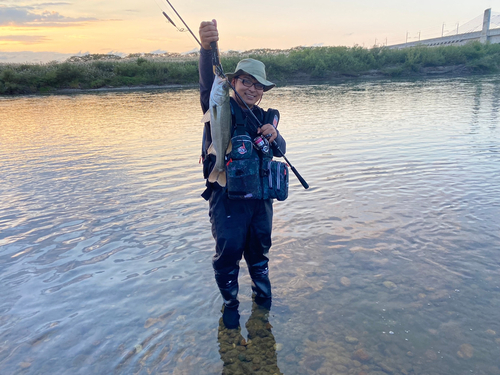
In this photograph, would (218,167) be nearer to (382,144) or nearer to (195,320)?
(195,320)

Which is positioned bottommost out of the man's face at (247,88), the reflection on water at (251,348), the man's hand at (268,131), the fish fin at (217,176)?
the reflection on water at (251,348)

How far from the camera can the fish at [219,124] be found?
3441 millimetres

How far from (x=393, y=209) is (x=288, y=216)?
191 centimetres

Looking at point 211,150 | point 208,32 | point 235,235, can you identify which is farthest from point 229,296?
point 208,32

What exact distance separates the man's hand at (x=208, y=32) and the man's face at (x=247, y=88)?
46cm

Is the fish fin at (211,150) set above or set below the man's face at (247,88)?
below

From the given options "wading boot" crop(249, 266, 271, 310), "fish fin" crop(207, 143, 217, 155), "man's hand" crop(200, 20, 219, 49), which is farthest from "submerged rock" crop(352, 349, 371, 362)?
"man's hand" crop(200, 20, 219, 49)

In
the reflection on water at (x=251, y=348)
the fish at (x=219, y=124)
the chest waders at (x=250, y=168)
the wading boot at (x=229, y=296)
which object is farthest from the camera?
the wading boot at (x=229, y=296)

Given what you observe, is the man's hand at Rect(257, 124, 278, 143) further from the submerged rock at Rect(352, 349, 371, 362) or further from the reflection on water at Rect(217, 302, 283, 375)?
the submerged rock at Rect(352, 349, 371, 362)

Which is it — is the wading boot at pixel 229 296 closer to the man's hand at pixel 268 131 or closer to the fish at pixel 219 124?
the fish at pixel 219 124

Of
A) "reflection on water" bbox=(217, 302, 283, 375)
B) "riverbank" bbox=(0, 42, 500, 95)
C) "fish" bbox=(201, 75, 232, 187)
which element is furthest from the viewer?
"riverbank" bbox=(0, 42, 500, 95)

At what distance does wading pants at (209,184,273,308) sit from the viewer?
376 centimetres

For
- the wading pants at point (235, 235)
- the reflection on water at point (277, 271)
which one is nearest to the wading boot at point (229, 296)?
the wading pants at point (235, 235)

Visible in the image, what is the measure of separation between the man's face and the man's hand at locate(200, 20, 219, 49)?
455 millimetres
